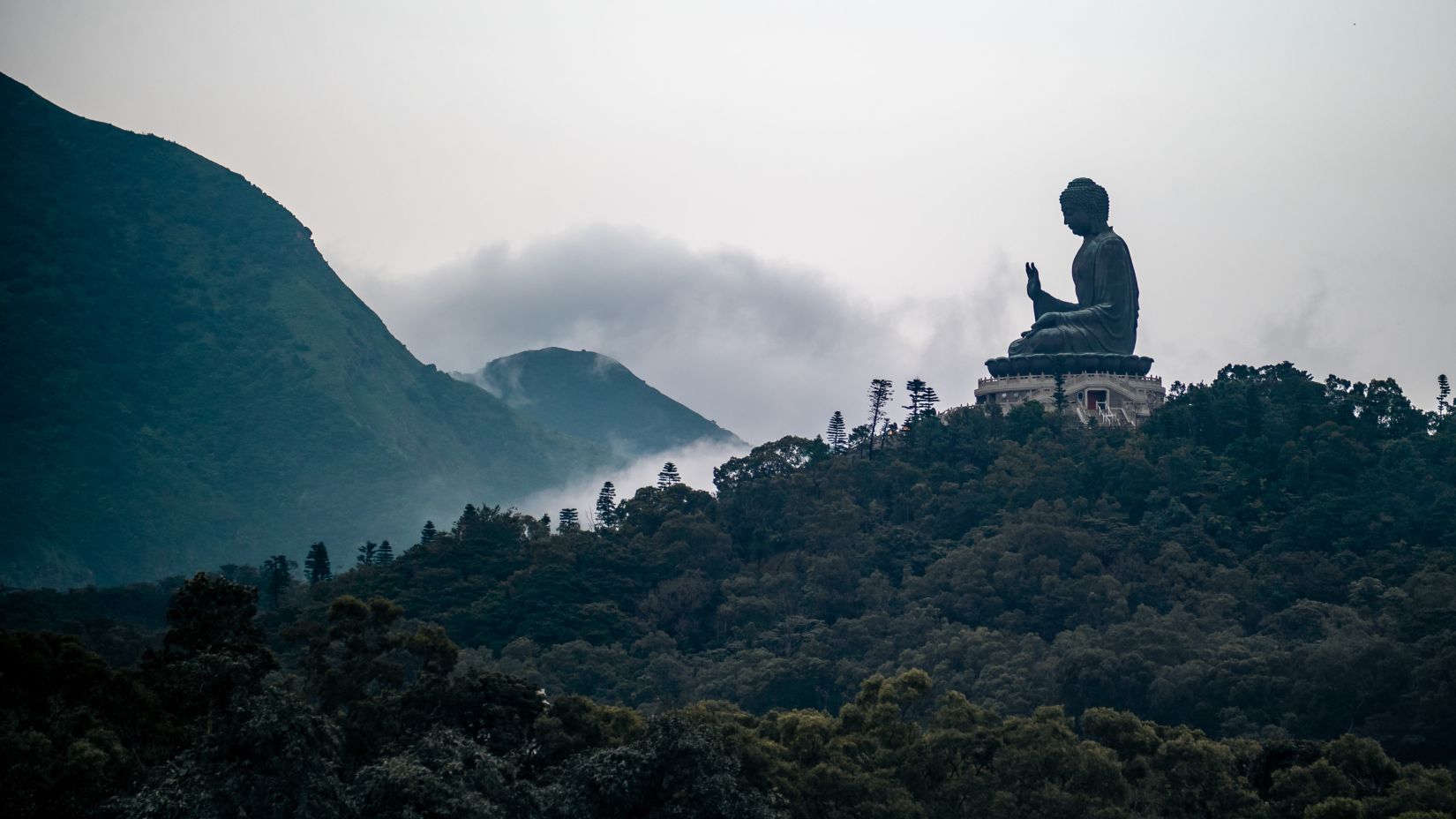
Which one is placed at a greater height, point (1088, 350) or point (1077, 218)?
point (1077, 218)

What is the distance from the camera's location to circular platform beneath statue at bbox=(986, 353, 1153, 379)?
62375 mm

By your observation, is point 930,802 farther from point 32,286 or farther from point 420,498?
point 32,286

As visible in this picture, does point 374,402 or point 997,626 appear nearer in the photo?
point 997,626

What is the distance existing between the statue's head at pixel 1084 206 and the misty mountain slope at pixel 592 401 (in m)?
32.9

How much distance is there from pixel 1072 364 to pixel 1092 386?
104 centimetres

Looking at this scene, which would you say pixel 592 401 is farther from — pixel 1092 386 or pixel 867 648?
pixel 867 648

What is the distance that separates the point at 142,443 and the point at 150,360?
20.6 ft

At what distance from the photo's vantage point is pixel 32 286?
76938mm

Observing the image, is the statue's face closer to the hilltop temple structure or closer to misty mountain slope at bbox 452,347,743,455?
the hilltop temple structure

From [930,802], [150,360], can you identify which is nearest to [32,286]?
[150,360]

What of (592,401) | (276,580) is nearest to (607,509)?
(276,580)

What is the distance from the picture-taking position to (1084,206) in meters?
65.1

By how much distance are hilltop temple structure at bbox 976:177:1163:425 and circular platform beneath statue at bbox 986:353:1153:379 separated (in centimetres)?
3

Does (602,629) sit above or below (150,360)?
below
